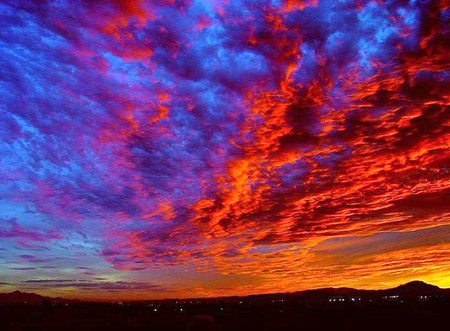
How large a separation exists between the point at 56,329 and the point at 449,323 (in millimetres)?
37115

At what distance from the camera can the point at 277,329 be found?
4047 centimetres

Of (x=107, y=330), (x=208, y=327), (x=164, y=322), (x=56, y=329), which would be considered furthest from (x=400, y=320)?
(x=208, y=327)

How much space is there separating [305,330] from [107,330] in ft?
65.4

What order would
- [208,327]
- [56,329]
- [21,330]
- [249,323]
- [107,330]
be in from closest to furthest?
[208,327] → [21,330] → [56,329] → [107,330] → [249,323]

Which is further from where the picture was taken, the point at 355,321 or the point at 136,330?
the point at 355,321

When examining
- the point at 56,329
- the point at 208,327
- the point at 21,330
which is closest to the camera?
the point at 208,327

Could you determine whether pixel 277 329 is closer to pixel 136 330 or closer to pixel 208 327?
pixel 136 330

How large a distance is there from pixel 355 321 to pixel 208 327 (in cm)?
4108

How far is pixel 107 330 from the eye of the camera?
132ft

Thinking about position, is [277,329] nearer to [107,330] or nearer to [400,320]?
[400,320]

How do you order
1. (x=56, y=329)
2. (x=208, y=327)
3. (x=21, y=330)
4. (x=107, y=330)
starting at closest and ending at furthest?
1. (x=208, y=327)
2. (x=21, y=330)
3. (x=56, y=329)
4. (x=107, y=330)

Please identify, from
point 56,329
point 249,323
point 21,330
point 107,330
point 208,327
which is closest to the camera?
point 208,327

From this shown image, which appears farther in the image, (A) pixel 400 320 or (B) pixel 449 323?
(A) pixel 400 320

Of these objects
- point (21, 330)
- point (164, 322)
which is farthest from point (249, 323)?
point (21, 330)
